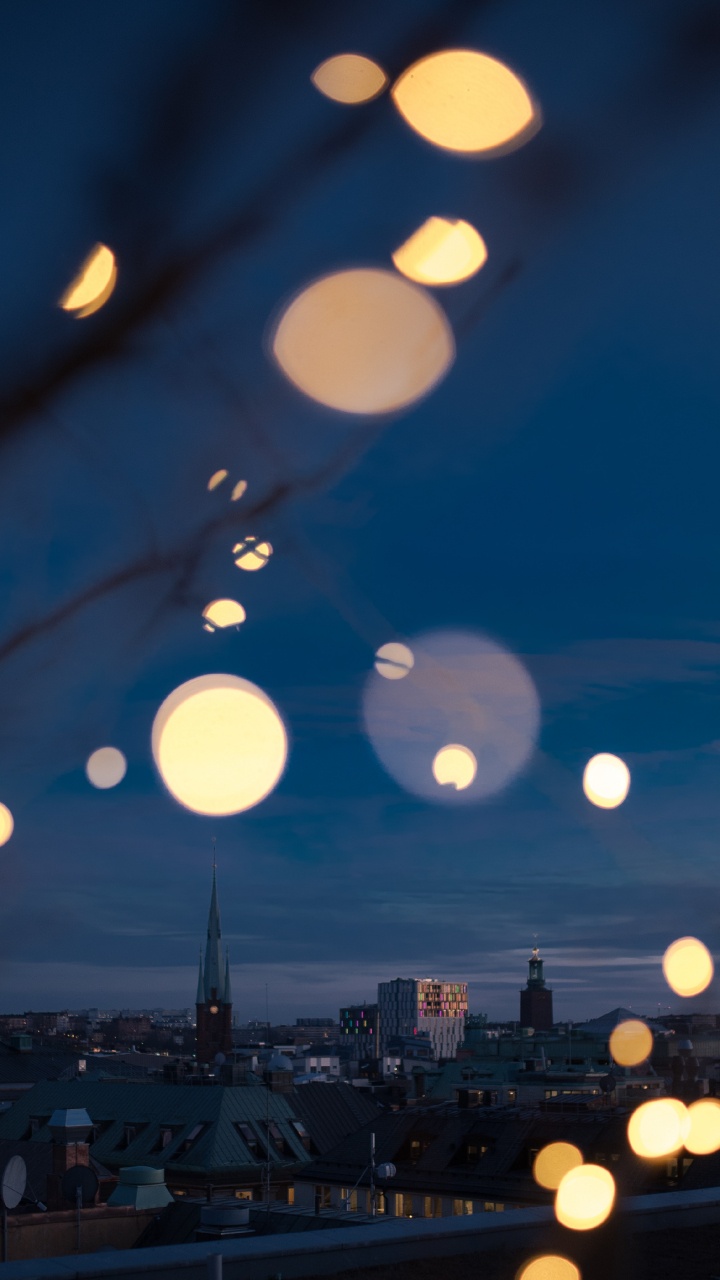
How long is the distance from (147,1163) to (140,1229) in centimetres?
4195

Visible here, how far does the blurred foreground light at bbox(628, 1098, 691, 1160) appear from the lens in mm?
50062

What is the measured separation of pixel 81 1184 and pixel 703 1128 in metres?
32.6

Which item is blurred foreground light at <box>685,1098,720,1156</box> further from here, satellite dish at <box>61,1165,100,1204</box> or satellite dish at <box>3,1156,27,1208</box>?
satellite dish at <box>3,1156,27,1208</box>

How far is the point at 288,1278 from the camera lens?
19188 millimetres

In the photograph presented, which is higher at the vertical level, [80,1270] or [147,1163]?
[80,1270]

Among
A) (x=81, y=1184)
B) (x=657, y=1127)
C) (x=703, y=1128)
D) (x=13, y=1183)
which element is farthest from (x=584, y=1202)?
(x=703, y=1128)

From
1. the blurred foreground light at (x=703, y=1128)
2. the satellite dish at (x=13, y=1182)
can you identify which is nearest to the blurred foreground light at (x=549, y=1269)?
the satellite dish at (x=13, y=1182)

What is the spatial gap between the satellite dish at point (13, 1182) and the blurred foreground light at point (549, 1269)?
26.8 metres

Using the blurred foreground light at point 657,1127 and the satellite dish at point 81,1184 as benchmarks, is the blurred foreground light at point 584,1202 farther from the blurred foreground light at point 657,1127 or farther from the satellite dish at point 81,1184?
the satellite dish at point 81,1184

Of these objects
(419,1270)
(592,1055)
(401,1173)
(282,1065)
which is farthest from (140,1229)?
(592,1055)

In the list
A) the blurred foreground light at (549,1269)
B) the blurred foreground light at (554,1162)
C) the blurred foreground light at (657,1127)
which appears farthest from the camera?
the blurred foreground light at (554,1162)

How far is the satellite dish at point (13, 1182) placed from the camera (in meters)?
42.0

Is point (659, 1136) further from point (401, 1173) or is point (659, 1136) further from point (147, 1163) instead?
point (147, 1163)

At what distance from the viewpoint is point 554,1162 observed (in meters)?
68.1
